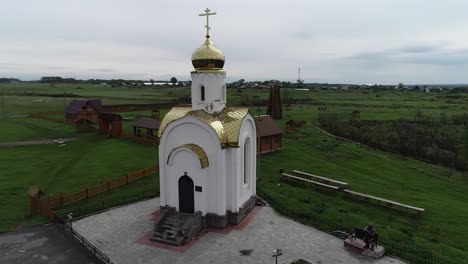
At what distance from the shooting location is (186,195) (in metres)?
17.0

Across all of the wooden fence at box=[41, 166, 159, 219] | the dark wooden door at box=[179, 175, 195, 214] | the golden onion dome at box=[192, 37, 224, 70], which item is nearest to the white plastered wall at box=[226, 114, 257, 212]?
the dark wooden door at box=[179, 175, 195, 214]

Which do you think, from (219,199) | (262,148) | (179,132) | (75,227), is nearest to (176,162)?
(179,132)

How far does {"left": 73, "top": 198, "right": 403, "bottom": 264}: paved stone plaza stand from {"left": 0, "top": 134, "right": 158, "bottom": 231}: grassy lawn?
456 centimetres

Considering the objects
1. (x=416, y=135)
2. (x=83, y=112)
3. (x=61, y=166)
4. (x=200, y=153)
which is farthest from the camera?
(x=83, y=112)

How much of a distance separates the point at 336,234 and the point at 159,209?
8994 millimetres

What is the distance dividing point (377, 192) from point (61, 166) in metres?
23.0

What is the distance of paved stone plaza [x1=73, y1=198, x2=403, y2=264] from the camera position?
14008mm

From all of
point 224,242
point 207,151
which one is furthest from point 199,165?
point 224,242

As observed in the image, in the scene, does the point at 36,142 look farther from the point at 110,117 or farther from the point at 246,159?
the point at 246,159

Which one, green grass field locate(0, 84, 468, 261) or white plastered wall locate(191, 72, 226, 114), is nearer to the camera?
green grass field locate(0, 84, 468, 261)

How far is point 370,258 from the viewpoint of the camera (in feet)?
46.0

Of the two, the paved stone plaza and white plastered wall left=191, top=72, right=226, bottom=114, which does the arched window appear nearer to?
the paved stone plaza

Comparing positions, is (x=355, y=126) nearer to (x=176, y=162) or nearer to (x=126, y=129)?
(x=126, y=129)

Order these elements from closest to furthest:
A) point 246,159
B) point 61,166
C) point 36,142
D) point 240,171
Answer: point 240,171 < point 246,159 < point 61,166 < point 36,142
